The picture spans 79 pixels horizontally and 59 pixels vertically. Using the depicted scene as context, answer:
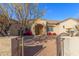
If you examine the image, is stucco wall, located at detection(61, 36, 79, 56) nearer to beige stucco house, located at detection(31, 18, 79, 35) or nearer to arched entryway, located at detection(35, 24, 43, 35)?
beige stucco house, located at detection(31, 18, 79, 35)

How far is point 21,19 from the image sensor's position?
163 centimetres

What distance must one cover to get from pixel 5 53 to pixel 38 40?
1.20 feet

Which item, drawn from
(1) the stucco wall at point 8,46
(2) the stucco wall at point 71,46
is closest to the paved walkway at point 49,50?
(2) the stucco wall at point 71,46

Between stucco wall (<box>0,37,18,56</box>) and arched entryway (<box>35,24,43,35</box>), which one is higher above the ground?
arched entryway (<box>35,24,43,35</box>)

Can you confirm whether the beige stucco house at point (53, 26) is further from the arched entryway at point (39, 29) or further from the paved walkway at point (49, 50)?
the paved walkway at point (49, 50)

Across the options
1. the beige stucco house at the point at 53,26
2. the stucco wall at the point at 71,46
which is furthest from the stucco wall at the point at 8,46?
the stucco wall at the point at 71,46

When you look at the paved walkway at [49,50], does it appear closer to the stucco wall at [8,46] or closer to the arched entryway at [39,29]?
the arched entryway at [39,29]

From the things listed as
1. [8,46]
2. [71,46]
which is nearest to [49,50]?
[71,46]

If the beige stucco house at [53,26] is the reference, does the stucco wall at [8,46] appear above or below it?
below

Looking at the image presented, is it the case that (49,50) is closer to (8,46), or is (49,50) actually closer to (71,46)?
(71,46)

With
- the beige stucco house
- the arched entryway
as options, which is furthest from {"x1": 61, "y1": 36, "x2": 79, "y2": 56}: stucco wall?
the arched entryway

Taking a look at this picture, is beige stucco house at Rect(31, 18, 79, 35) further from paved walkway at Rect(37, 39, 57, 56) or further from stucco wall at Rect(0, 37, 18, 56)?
stucco wall at Rect(0, 37, 18, 56)

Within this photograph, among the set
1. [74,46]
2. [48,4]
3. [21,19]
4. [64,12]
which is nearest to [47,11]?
[48,4]

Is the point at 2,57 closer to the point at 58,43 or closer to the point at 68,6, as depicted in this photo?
the point at 58,43
